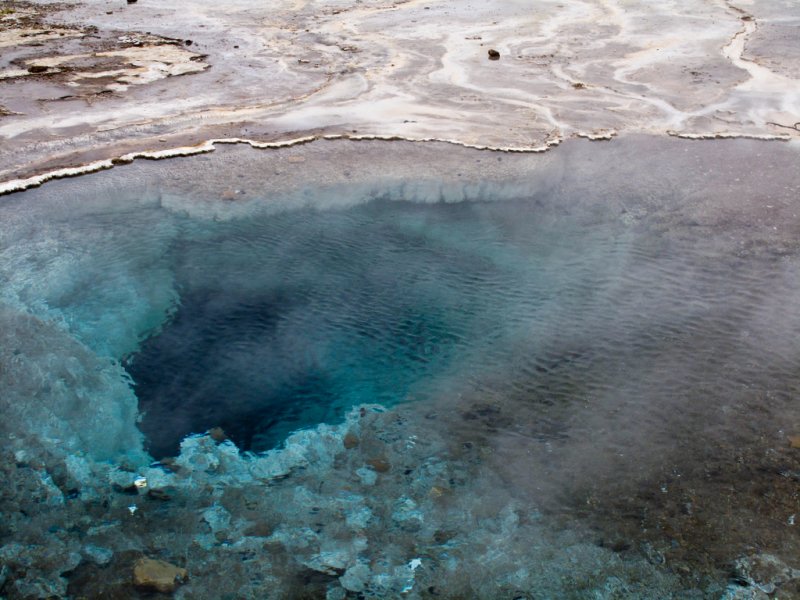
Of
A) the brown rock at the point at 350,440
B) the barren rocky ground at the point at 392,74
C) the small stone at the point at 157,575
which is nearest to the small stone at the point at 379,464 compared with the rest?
the brown rock at the point at 350,440

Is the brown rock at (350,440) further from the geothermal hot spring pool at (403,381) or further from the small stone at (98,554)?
the small stone at (98,554)

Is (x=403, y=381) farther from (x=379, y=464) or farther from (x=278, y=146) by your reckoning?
(x=278, y=146)

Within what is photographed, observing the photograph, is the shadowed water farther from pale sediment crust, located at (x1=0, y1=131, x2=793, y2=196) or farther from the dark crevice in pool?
pale sediment crust, located at (x1=0, y1=131, x2=793, y2=196)

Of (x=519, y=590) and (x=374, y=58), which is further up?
(x=374, y=58)

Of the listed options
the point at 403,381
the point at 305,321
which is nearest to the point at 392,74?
the point at 305,321

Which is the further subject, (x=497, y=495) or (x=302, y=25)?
(x=302, y=25)

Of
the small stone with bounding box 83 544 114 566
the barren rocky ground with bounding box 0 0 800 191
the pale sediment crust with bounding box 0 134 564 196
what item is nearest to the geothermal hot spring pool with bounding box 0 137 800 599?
the small stone with bounding box 83 544 114 566

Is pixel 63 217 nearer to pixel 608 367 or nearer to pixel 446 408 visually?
pixel 446 408

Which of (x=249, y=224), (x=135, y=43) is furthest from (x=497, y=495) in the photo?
(x=135, y=43)
